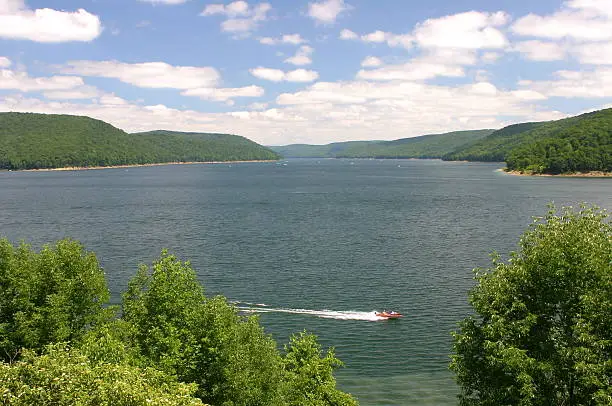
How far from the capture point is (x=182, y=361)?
1324 inches

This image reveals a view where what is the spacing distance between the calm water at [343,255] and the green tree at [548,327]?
624 inches

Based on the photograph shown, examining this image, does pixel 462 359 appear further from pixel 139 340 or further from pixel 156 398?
pixel 139 340

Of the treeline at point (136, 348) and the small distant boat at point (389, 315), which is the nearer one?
the treeline at point (136, 348)

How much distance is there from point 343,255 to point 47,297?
67.7m

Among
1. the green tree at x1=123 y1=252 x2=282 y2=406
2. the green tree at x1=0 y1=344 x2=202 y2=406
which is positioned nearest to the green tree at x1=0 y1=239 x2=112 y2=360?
the green tree at x1=123 y1=252 x2=282 y2=406

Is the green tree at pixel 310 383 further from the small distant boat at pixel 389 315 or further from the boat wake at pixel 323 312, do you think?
the small distant boat at pixel 389 315

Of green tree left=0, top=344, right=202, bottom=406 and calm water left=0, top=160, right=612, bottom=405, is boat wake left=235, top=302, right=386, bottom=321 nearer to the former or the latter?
calm water left=0, top=160, right=612, bottom=405

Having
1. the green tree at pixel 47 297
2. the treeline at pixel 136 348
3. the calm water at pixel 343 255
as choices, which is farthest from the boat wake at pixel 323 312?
the green tree at pixel 47 297

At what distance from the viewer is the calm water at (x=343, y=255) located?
56094 millimetres

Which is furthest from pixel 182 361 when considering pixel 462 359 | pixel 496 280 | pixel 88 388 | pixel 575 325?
pixel 575 325

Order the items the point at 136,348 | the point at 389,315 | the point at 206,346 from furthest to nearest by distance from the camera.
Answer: the point at 389,315, the point at 206,346, the point at 136,348

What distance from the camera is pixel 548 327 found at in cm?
3209

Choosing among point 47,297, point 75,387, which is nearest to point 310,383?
point 75,387

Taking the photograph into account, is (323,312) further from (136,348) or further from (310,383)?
(136,348)
